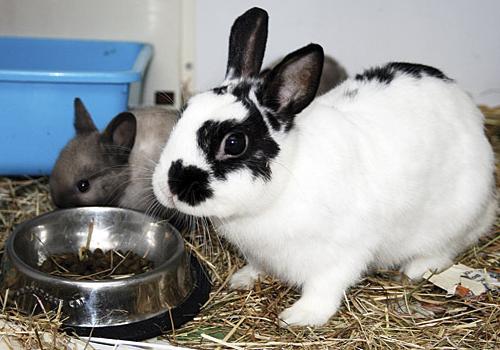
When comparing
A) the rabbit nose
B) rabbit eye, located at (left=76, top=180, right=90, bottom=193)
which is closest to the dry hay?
the rabbit nose

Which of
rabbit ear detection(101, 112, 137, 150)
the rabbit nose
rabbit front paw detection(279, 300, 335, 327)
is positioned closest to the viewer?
the rabbit nose

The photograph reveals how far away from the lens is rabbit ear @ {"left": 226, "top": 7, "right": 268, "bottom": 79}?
7.36 ft

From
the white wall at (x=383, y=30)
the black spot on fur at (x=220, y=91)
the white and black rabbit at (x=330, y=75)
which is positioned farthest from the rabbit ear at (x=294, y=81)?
the white wall at (x=383, y=30)

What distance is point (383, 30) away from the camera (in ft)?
11.9

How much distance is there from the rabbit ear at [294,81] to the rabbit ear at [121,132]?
960 mm

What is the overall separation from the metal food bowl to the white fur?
0.81 feet

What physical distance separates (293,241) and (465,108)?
0.82 meters

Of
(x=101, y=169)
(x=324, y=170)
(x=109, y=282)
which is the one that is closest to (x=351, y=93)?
(x=324, y=170)

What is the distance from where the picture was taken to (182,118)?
7.05 ft

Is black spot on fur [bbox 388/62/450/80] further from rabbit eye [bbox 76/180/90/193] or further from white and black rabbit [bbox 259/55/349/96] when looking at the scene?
rabbit eye [bbox 76/180/90/193]

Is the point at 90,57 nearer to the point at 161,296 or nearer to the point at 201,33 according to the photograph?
the point at 201,33

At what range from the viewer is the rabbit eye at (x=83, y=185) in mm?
3014

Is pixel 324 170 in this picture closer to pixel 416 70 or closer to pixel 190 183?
pixel 190 183

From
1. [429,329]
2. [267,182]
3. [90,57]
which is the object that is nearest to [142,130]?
[90,57]
